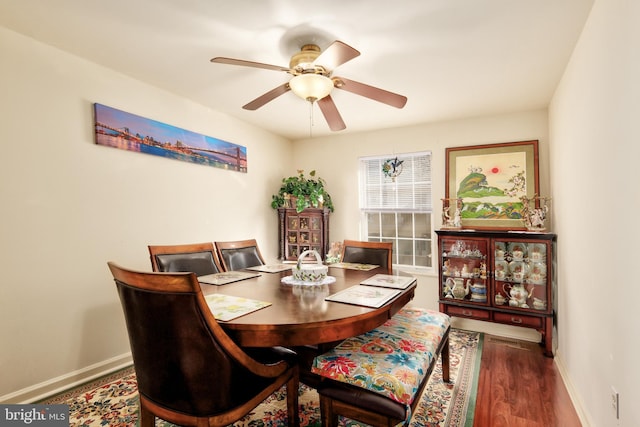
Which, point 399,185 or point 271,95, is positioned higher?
point 271,95

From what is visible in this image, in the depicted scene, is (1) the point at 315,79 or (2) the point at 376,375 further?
(1) the point at 315,79

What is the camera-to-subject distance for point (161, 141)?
293cm

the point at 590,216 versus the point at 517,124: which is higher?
the point at 517,124

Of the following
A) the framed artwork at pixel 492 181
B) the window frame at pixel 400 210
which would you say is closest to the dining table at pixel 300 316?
the framed artwork at pixel 492 181

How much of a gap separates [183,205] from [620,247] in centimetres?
325

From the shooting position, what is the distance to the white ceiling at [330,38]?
5.78 ft

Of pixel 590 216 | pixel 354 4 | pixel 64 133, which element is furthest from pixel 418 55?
pixel 64 133

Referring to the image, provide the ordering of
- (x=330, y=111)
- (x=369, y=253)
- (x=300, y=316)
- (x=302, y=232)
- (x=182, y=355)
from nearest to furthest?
(x=182, y=355) → (x=300, y=316) → (x=330, y=111) → (x=369, y=253) → (x=302, y=232)

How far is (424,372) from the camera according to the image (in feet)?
5.16

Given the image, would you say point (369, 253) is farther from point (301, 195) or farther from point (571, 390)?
point (571, 390)

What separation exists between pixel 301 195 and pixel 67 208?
2462mm

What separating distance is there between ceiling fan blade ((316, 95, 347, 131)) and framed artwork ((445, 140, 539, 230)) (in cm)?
187

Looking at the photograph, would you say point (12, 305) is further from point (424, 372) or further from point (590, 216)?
point (590, 216)

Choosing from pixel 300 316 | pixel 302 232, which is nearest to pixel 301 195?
pixel 302 232
